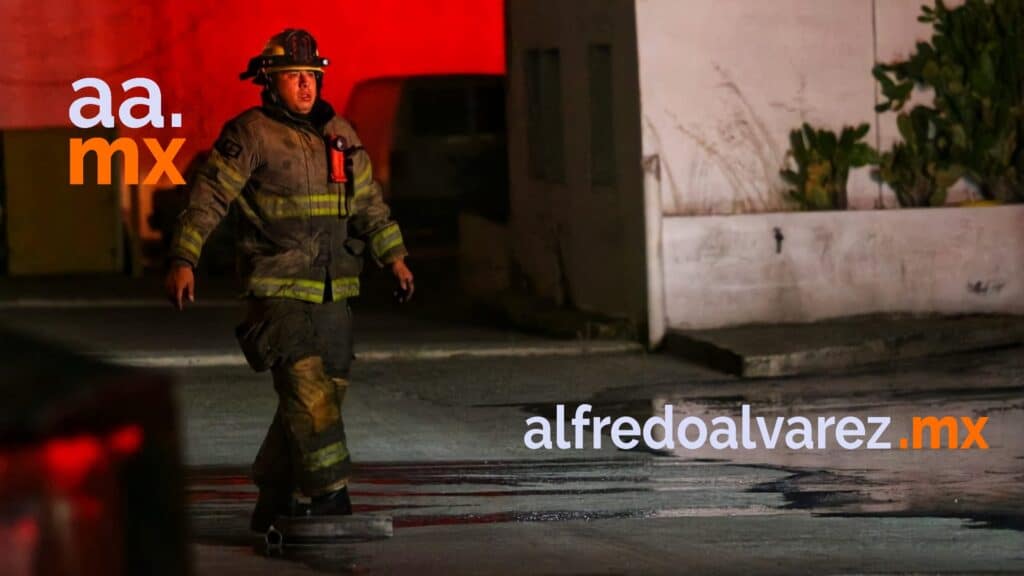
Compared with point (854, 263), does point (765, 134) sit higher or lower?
higher

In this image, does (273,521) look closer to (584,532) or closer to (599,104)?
(584,532)

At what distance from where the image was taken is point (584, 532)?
7.75 metres

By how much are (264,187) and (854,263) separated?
6991 millimetres

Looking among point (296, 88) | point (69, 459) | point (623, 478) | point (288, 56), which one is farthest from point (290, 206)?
point (69, 459)

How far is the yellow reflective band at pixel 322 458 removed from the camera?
7359mm

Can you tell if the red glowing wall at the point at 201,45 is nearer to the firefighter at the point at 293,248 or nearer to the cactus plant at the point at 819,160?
the cactus plant at the point at 819,160

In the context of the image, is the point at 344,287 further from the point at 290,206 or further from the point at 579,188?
the point at 579,188

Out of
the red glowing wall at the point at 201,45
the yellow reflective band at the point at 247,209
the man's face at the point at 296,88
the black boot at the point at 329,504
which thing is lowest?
the black boot at the point at 329,504

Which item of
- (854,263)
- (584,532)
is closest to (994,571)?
(584,532)

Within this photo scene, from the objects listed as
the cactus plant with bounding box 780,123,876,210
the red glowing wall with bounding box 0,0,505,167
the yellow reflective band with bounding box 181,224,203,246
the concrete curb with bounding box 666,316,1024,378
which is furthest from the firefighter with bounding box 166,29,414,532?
the red glowing wall with bounding box 0,0,505,167

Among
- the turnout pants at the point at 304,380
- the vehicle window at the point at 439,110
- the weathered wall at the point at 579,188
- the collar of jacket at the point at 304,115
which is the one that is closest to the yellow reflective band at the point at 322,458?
the turnout pants at the point at 304,380

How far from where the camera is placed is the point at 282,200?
24.4ft

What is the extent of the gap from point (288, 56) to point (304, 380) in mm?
1154

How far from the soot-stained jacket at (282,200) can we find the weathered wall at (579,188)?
621cm
